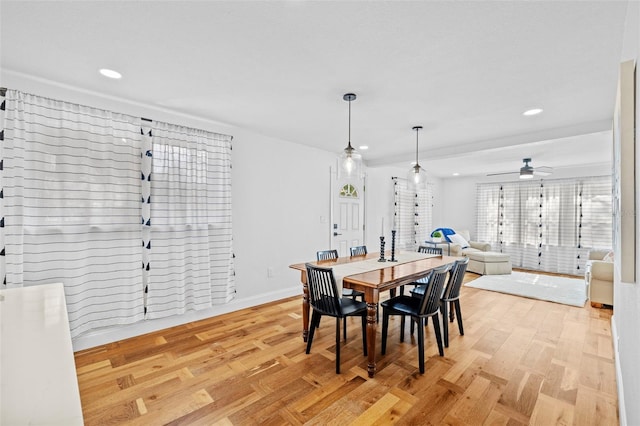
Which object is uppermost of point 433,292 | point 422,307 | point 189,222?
point 189,222

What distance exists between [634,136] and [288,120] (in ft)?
9.61

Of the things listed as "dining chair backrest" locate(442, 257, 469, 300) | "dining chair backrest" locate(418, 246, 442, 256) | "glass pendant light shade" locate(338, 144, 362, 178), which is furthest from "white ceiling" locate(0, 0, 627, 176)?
"dining chair backrest" locate(418, 246, 442, 256)

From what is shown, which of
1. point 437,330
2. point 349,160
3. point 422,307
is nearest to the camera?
point 422,307

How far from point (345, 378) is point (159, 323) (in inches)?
86.2

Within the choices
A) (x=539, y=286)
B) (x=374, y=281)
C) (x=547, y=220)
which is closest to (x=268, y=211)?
(x=374, y=281)

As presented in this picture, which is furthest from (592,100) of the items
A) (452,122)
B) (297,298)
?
(297,298)

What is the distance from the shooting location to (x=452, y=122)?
11.3 feet

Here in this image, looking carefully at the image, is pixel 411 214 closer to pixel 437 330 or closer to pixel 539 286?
pixel 539 286

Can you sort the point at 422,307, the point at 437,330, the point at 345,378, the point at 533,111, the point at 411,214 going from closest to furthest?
the point at 345,378, the point at 422,307, the point at 437,330, the point at 533,111, the point at 411,214

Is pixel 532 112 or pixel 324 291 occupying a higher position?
pixel 532 112

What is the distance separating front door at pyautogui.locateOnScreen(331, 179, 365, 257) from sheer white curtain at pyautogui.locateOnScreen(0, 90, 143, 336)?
3068 mm

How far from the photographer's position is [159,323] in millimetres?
3281

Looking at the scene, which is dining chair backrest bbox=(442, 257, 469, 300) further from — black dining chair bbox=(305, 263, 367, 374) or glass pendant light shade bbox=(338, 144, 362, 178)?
glass pendant light shade bbox=(338, 144, 362, 178)

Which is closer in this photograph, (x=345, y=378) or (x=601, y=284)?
(x=345, y=378)
